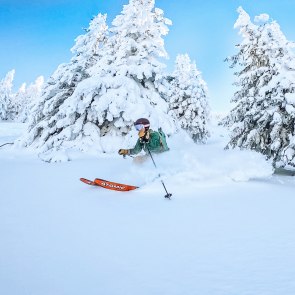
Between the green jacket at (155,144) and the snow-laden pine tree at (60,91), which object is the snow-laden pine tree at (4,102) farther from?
the green jacket at (155,144)

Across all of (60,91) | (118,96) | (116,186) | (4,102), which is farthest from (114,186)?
(4,102)

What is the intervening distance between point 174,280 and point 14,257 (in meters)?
1.78

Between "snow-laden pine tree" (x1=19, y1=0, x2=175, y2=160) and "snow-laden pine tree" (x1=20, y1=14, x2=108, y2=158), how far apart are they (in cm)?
7

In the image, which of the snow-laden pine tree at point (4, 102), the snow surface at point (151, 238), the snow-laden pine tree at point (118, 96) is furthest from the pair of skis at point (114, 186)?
the snow-laden pine tree at point (4, 102)

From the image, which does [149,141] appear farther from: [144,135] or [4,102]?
[4,102]

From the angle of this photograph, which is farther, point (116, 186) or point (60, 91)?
point (60, 91)

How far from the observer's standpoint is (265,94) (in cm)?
1022

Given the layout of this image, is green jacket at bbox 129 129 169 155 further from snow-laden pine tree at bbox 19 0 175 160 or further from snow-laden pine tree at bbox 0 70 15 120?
snow-laden pine tree at bbox 0 70 15 120

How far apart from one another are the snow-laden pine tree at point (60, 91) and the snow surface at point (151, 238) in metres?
8.34

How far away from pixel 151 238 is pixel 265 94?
8.24m

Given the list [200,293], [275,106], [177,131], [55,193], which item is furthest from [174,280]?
[177,131]

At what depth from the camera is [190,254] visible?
3182 mm

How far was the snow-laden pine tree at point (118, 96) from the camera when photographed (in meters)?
14.6

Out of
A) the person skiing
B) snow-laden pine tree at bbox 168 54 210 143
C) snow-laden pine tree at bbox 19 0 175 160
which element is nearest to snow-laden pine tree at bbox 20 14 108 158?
snow-laden pine tree at bbox 19 0 175 160
